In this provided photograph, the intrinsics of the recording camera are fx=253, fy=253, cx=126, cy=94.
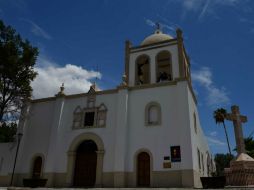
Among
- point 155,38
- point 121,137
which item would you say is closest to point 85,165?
point 121,137

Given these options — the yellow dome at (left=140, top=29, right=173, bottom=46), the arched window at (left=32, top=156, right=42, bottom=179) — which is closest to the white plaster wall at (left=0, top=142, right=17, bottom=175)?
the arched window at (left=32, top=156, right=42, bottom=179)

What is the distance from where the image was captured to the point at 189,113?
725 inches

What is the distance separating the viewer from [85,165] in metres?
20.6

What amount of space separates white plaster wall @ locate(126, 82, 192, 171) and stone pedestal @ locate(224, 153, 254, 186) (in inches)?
120

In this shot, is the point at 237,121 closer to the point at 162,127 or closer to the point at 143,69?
the point at 162,127

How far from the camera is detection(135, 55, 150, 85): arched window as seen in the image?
23547 mm

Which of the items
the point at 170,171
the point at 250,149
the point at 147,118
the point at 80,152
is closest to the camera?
the point at 170,171

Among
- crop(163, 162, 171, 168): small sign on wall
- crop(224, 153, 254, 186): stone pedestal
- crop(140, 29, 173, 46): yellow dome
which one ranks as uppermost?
crop(140, 29, 173, 46): yellow dome

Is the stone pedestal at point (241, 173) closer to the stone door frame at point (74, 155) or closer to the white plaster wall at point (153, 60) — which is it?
the white plaster wall at point (153, 60)

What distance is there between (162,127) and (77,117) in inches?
302

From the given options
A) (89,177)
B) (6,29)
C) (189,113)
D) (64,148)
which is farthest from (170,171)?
(6,29)

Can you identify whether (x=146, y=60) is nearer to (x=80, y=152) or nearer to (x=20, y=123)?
(x=80, y=152)

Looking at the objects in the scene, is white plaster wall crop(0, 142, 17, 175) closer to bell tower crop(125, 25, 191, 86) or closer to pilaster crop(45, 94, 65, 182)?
pilaster crop(45, 94, 65, 182)

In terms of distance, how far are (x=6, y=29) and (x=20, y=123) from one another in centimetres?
845
